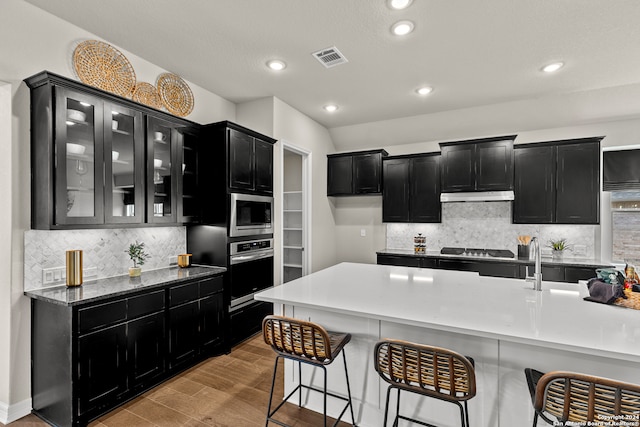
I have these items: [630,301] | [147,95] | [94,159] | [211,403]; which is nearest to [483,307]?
[630,301]

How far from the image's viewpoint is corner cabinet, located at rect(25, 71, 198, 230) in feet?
7.18

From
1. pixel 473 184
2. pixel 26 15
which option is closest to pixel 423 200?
pixel 473 184

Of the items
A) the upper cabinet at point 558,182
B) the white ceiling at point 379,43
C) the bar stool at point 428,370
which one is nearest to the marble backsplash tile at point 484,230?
the upper cabinet at point 558,182

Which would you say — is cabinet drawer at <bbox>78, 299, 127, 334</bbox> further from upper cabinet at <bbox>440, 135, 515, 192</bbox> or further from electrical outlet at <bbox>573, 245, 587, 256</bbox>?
electrical outlet at <bbox>573, 245, 587, 256</bbox>

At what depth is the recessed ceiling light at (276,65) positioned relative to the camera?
10.3 feet

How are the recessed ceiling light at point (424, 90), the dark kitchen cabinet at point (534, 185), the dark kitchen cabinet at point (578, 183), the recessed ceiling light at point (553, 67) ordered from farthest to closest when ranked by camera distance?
the dark kitchen cabinet at point (534, 185), the dark kitchen cabinet at point (578, 183), the recessed ceiling light at point (424, 90), the recessed ceiling light at point (553, 67)

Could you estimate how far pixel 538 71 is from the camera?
10.8 feet

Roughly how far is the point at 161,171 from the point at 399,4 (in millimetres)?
2541

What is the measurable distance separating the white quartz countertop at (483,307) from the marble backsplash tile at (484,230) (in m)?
2.52

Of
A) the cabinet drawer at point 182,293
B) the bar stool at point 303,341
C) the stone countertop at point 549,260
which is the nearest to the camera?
the bar stool at point 303,341

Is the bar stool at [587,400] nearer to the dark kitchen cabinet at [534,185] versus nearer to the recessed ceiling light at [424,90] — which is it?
the recessed ceiling light at [424,90]

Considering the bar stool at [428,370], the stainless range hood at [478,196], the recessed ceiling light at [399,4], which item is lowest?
the bar stool at [428,370]

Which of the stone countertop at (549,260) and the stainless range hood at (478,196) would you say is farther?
the stainless range hood at (478,196)

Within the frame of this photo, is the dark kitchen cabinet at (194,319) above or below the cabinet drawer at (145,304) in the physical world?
below
